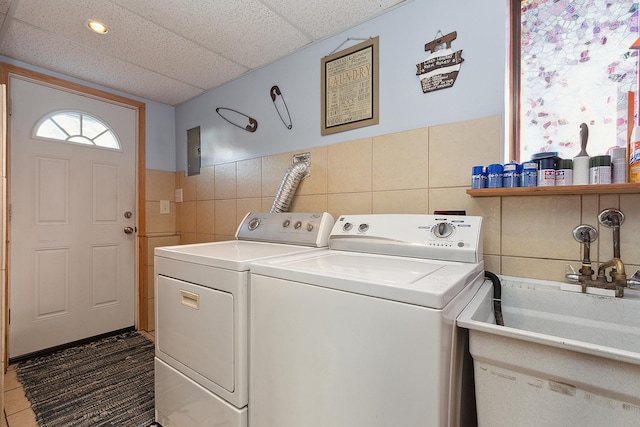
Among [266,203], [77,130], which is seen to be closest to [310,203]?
Answer: [266,203]

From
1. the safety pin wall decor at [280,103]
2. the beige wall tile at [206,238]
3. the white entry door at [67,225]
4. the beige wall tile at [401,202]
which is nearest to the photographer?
the beige wall tile at [401,202]

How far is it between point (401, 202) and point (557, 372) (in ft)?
3.21

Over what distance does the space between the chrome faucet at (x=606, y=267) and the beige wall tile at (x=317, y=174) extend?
126 cm

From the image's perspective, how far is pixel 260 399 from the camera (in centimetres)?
107

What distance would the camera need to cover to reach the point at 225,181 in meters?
2.54

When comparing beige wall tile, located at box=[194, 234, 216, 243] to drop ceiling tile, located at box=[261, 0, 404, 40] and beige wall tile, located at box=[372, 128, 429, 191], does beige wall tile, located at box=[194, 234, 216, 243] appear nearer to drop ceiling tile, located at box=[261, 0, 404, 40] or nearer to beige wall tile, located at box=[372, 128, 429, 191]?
beige wall tile, located at box=[372, 128, 429, 191]

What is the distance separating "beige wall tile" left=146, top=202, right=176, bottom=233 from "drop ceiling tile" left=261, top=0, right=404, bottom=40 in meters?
2.17

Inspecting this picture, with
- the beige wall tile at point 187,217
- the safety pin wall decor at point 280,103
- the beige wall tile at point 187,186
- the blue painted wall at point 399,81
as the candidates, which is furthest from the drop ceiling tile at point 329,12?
the beige wall tile at point 187,217

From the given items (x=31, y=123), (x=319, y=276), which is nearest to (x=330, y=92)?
(x=319, y=276)

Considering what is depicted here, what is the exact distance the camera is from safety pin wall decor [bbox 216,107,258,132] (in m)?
2.30

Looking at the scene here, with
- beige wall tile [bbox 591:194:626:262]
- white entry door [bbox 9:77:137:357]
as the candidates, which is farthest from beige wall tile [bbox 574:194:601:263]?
white entry door [bbox 9:77:137:357]

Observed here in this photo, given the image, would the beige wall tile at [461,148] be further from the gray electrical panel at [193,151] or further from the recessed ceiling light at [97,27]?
the gray electrical panel at [193,151]

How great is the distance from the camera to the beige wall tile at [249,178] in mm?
2264

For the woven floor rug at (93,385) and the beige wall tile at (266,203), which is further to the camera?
the beige wall tile at (266,203)
